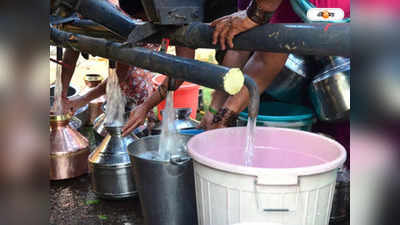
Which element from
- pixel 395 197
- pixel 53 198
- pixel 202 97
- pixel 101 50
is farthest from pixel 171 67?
pixel 202 97

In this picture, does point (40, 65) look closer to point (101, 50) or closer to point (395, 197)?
point (395, 197)

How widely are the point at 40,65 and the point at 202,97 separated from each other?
5704mm

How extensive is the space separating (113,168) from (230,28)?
1.81 metres

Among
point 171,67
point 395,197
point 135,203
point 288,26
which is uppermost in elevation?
point 288,26

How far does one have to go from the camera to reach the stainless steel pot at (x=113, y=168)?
3.13 meters

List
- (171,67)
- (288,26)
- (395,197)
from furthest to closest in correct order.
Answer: (171,67), (288,26), (395,197)

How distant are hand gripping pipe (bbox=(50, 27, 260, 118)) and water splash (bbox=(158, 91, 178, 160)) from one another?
0.43 meters

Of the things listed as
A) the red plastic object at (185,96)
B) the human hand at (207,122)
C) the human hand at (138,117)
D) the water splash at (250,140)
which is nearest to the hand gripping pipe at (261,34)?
the water splash at (250,140)

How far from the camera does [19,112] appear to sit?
0.54 metres

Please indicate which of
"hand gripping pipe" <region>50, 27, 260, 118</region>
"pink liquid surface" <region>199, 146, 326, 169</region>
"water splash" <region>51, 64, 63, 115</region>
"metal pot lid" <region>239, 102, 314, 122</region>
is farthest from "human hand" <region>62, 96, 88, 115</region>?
"pink liquid surface" <region>199, 146, 326, 169</region>

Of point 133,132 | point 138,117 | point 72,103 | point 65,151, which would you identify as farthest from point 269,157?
point 72,103

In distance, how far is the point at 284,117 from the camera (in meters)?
2.87

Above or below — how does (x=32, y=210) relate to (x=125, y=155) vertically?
above

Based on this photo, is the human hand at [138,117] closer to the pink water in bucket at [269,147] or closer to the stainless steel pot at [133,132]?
the stainless steel pot at [133,132]
